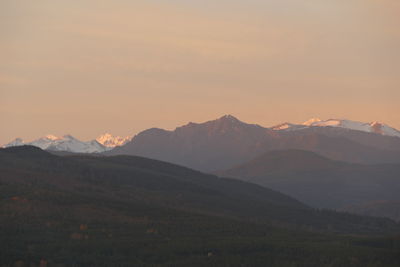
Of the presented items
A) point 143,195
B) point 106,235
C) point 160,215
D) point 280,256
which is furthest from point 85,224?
point 143,195

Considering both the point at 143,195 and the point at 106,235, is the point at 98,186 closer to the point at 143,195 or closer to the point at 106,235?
the point at 143,195

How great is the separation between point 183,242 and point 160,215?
28739 mm

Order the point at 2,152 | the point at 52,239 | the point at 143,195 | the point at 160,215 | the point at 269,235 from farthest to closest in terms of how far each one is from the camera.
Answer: the point at 2,152 → the point at 143,195 → the point at 160,215 → the point at 269,235 → the point at 52,239

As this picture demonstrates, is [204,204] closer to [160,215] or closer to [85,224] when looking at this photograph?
[160,215]

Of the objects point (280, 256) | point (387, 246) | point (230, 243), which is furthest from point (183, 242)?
point (387, 246)

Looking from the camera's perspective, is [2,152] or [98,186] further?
[2,152]

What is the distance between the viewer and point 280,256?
8688 centimetres

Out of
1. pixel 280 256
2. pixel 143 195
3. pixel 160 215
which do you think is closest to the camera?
pixel 280 256

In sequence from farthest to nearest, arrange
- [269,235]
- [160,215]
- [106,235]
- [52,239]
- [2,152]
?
[2,152], [160,215], [269,235], [106,235], [52,239]

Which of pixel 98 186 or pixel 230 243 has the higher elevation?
pixel 98 186

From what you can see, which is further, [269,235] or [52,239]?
[269,235]

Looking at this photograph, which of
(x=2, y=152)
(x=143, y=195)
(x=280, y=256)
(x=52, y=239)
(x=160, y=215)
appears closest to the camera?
(x=280, y=256)

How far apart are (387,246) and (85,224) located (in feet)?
119

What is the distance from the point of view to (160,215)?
12325cm
